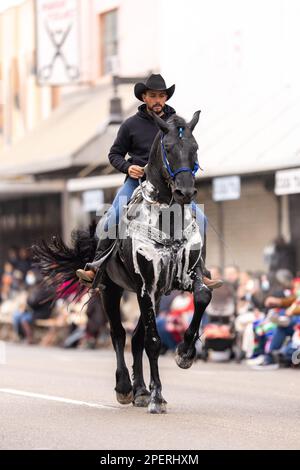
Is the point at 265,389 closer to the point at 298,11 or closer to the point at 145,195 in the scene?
the point at 145,195

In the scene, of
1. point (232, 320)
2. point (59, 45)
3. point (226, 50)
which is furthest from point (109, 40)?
point (232, 320)

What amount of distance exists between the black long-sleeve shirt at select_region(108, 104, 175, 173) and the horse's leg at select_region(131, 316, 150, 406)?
1.40 meters

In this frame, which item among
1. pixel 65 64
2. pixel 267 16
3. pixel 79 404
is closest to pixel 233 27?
pixel 267 16

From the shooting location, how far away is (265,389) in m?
15.1

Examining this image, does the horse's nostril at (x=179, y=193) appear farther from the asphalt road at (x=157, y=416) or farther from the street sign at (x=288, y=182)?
the street sign at (x=288, y=182)

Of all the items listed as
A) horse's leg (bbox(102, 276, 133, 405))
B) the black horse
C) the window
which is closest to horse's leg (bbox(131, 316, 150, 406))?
horse's leg (bbox(102, 276, 133, 405))

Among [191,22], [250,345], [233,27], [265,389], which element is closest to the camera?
[265,389]

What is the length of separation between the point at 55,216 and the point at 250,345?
57.8 ft

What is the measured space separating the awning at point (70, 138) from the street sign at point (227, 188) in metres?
4.28

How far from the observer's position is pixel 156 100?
12.1 meters

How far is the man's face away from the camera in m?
12.0

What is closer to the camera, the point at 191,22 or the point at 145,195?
the point at 145,195

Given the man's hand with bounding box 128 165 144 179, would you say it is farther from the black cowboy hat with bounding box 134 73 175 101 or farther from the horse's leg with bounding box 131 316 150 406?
the horse's leg with bounding box 131 316 150 406

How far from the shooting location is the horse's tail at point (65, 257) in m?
13.4
